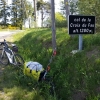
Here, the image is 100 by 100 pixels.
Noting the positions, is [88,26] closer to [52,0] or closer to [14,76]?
[52,0]

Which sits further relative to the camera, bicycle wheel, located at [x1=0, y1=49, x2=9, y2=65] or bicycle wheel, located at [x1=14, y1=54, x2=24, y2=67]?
bicycle wheel, located at [x1=0, y1=49, x2=9, y2=65]

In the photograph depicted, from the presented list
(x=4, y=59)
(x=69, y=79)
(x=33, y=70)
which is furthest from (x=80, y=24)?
(x=4, y=59)

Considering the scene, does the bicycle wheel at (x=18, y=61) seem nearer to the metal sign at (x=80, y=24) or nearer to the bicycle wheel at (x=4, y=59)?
the bicycle wheel at (x=4, y=59)

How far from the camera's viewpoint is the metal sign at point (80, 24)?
276 inches

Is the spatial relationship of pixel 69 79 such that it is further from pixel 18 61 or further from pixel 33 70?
pixel 18 61

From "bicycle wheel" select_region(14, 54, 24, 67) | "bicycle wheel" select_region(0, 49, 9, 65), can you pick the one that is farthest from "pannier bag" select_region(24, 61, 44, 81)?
"bicycle wheel" select_region(0, 49, 9, 65)

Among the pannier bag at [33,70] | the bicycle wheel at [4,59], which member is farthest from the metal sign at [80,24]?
the bicycle wheel at [4,59]

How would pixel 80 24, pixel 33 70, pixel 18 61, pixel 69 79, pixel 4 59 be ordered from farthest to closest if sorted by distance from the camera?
pixel 4 59, pixel 18 61, pixel 80 24, pixel 33 70, pixel 69 79

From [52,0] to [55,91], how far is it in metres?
3.60

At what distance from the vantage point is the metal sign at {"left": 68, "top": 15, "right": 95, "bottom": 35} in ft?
23.0

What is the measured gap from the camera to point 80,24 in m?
7.07

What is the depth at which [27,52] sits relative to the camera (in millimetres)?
9836

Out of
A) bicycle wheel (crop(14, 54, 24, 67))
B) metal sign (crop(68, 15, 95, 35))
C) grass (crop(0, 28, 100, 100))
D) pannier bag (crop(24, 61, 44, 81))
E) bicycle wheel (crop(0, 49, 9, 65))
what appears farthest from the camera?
bicycle wheel (crop(0, 49, 9, 65))

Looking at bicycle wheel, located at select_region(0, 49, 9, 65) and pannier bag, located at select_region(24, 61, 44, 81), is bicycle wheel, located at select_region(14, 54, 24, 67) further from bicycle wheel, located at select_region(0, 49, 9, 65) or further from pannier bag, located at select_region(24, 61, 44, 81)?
pannier bag, located at select_region(24, 61, 44, 81)
